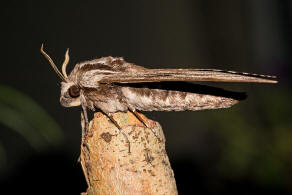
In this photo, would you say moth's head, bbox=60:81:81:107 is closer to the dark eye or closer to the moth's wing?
the dark eye

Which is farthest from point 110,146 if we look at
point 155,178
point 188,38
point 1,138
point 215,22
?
point 215,22

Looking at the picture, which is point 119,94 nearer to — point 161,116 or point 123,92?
point 123,92

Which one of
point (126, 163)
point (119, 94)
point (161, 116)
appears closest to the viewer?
point (126, 163)

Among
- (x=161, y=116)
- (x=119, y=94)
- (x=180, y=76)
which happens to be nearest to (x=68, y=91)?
(x=119, y=94)

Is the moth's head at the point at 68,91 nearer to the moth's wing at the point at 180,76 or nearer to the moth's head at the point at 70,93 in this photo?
the moth's head at the point at 70,93

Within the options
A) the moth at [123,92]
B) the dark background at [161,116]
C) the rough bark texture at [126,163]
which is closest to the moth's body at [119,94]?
the moth at [123,92]
